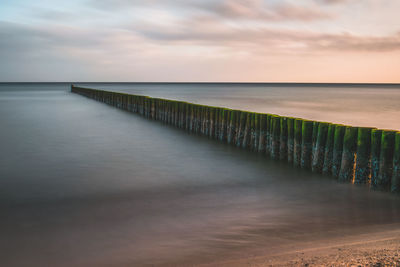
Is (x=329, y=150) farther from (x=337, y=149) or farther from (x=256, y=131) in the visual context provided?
(x=256, y=131)

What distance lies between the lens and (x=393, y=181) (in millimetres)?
5609

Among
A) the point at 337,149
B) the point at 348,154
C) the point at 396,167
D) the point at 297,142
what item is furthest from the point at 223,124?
the point at 396,167

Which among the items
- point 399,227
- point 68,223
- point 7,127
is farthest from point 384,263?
point 7,127

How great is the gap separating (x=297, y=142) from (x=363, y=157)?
175cm

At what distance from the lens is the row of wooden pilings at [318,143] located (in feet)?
18.8

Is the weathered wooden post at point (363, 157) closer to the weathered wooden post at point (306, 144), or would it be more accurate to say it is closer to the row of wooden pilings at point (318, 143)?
the row of wooden pilings at point (318, 143)

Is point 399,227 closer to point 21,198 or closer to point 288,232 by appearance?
point 288,232

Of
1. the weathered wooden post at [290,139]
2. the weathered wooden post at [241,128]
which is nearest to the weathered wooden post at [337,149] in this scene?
the weathered wooden post at [290,139]

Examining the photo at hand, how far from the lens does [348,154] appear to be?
20.6 ft

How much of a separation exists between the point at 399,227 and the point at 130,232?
11.4ft

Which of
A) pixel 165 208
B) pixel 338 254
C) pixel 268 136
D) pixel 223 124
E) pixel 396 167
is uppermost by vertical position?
pixel 223 124

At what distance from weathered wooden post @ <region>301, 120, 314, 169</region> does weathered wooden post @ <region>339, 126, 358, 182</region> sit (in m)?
0.95

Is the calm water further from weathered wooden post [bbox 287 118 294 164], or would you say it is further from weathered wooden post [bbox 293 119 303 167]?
weathered wooden post [bbox 287 118 294 164]

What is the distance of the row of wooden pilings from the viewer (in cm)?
573
